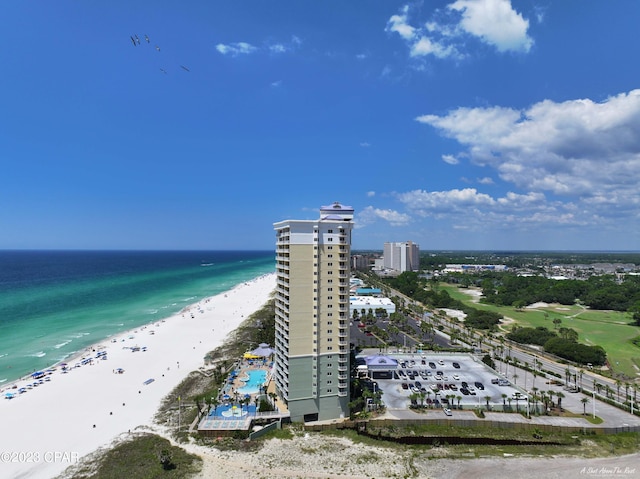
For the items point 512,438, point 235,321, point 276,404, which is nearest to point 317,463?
point 276,404

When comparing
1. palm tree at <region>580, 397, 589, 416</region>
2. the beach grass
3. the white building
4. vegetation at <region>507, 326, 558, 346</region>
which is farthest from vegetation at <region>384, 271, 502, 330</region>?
the beach grass

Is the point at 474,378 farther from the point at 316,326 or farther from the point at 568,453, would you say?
the point at 316,326

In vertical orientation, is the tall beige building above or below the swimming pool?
above

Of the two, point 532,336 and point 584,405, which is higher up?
point 532,336

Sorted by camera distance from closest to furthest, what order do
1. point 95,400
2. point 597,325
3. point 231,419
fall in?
point 231,419 → point 95,400 → point 597,325

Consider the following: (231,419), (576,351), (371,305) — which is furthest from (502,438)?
(371,305)

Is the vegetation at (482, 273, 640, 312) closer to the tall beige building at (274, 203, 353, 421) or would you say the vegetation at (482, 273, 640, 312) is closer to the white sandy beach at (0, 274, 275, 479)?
the white sandy beach at (0, 274, 275, 479)

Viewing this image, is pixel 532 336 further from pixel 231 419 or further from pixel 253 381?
pixel 231 419
